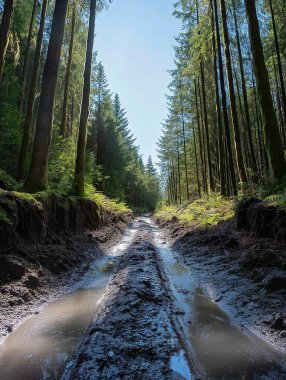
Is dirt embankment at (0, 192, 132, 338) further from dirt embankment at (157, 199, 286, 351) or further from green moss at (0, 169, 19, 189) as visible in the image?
dirt embankment at (157, 199, 286, 351)

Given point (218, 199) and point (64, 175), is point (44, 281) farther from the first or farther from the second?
point (218, 199)

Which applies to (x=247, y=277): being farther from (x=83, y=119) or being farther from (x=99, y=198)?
(x=99, y=198)

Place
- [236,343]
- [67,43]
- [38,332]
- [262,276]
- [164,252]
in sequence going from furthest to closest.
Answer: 1. [67,43]
2. [164,252]
3. [262,276]
4. [38,332]
5. [236,343]

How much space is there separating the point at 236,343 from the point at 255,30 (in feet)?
32.2

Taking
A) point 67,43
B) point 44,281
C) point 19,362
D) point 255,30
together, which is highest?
point 67,43

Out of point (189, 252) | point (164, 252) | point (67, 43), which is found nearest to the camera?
point (189, 252)

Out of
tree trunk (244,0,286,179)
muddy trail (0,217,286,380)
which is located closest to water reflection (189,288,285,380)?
muddy trail (0,217,286,380)

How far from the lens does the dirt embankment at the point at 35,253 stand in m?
5.16

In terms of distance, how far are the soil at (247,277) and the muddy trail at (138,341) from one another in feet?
0.59

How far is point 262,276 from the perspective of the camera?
5402 millimetres

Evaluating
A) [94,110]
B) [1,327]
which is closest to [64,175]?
[1,327]

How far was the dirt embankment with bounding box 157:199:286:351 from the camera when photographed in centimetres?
436

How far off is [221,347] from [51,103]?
9.30 m

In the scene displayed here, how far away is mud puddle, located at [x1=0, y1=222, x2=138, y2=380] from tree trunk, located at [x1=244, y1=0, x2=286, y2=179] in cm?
605
